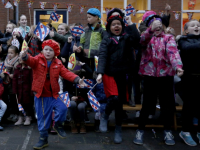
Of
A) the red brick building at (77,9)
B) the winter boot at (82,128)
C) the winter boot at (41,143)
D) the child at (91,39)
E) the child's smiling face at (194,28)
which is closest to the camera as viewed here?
the winter boot at (41,143)

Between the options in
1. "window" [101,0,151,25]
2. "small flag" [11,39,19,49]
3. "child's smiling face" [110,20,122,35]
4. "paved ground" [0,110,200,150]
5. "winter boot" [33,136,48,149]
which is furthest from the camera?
"window" [101,0,151,25]

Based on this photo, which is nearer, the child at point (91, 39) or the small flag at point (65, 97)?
the small flag at point (65, 97)

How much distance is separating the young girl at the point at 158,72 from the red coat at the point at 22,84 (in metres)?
2.38

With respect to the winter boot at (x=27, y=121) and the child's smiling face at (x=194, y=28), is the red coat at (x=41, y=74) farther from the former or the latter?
the child's smiling face at (x=194, y=28)

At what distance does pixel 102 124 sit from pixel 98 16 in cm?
202

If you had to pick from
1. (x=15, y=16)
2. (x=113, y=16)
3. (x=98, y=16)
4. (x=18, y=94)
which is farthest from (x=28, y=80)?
(x=15, y=16)

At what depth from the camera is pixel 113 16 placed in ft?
15.3

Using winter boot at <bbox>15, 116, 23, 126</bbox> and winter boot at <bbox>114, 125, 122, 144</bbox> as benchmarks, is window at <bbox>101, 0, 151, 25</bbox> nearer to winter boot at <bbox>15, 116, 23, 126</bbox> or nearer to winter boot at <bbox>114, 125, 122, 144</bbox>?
winter boot at <bbox>15, 116, 23, 126</bbox>

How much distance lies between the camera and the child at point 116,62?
4.48m

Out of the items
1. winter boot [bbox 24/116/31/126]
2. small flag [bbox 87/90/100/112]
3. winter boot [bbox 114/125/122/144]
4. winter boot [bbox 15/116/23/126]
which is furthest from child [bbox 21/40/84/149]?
A: winter boot [bbox 15/116/23/126]

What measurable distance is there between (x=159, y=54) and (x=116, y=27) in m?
0.82

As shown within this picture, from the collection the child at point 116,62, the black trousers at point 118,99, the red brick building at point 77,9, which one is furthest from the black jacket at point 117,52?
the red brick building at point 77,9

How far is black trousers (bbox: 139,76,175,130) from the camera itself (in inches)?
178

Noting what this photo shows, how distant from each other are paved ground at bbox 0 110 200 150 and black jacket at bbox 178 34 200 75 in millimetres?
1234
